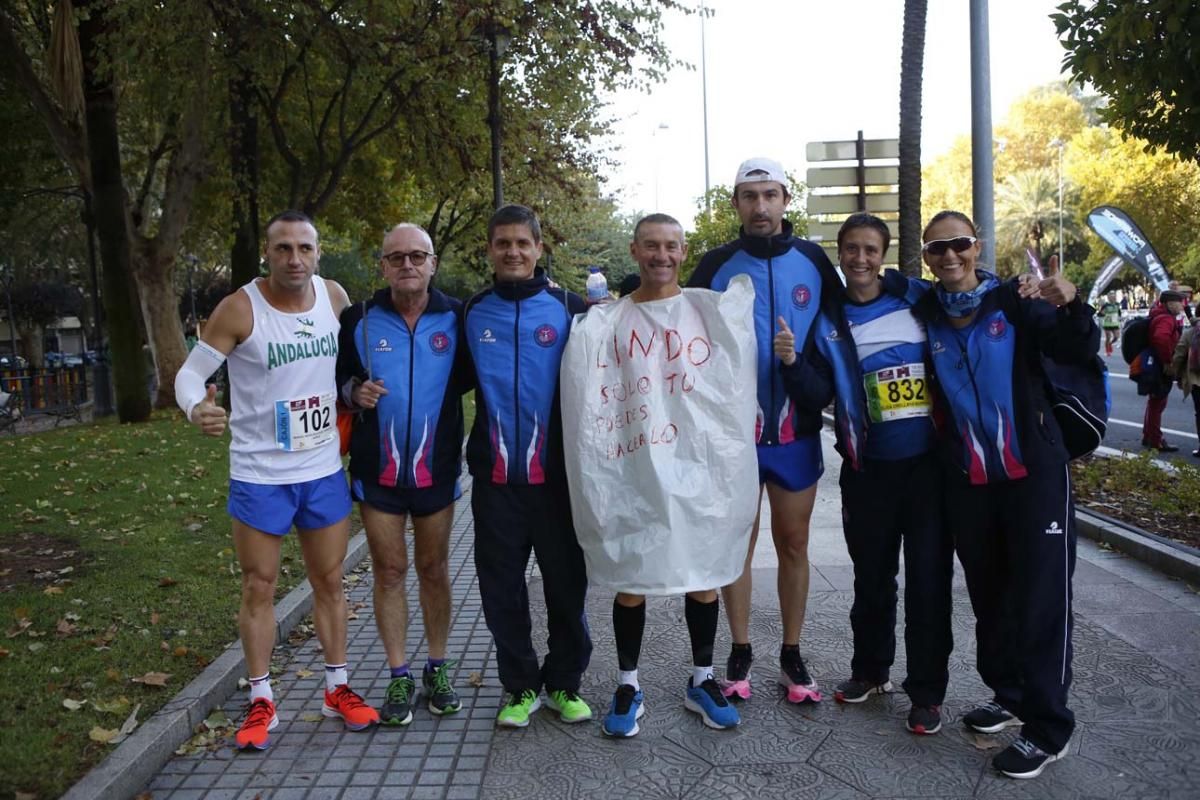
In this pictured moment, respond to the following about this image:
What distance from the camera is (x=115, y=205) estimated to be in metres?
16.8

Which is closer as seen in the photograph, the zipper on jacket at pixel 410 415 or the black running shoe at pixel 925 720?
the black running shoe at pixel 925 720

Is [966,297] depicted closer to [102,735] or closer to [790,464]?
[790,464]

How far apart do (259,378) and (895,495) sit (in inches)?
103

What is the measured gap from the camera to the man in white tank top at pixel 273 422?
14.0 feet

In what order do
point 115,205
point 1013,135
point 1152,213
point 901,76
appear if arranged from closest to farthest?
point 901,76
point 115,205
point 1152,213
point 1013,135

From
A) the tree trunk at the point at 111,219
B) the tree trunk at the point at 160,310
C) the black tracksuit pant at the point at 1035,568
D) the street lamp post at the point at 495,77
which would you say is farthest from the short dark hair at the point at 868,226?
the tree trunk at the point at 160,310

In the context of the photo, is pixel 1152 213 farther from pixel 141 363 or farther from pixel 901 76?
pixel 141 363

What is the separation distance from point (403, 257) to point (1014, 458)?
2522 millimetres

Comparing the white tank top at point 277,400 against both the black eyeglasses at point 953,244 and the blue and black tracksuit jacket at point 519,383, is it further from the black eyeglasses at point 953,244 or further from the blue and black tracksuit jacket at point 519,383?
the black eyeglasses at point 953,244

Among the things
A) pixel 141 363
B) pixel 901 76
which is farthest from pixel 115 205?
pixel 901 76

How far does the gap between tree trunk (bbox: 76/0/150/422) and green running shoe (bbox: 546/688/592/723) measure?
554 inches

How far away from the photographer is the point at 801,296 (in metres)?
4.36

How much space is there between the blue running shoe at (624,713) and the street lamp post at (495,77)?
42.3 feet

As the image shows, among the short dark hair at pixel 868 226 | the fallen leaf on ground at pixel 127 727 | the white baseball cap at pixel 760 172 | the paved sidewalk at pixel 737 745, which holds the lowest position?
the paved sidewalk at pixel 737 745
